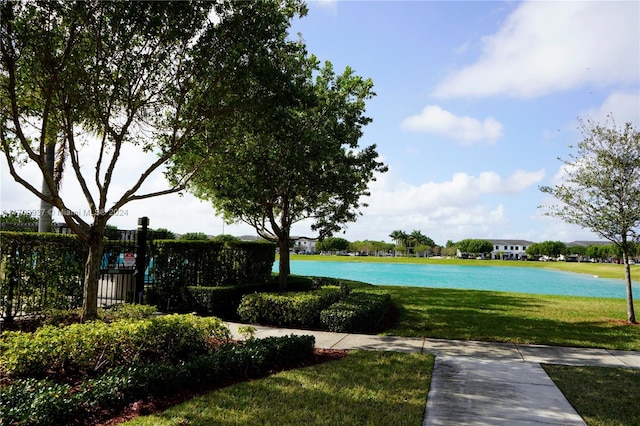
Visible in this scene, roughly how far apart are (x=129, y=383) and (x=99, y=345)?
1302 millimetres

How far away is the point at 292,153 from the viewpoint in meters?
12.1

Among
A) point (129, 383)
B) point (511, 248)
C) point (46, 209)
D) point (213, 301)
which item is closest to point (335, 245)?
point (511, 248)

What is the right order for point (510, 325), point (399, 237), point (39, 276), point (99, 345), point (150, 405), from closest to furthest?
point (150, 405)
point (99, 345)
point (39, 276)
point (510, 325)
point (399, 237)

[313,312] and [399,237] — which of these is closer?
[313,312]

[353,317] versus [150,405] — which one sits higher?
[353,317]

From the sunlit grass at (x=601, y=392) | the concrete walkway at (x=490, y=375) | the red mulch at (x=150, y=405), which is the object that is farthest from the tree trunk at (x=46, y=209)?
the sunlit grass at (x=601, y=392)

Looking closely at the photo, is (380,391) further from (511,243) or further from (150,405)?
(511,243)

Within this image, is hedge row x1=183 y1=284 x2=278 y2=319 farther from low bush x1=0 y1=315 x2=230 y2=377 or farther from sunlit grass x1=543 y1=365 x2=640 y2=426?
sunlit grass x1=543 y1=365 x2=640 y2=426

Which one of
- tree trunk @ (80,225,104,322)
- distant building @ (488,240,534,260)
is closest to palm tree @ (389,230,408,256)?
distant building @ (488,240,534,260)

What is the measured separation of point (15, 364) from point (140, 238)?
20.8 ft

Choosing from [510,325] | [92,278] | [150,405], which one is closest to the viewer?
[150,405]

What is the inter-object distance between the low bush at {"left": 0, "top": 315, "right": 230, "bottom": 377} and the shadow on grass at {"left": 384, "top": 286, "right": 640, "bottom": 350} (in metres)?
4.92

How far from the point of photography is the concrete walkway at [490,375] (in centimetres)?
512

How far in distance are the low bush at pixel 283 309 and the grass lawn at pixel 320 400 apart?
3549 millimetres
